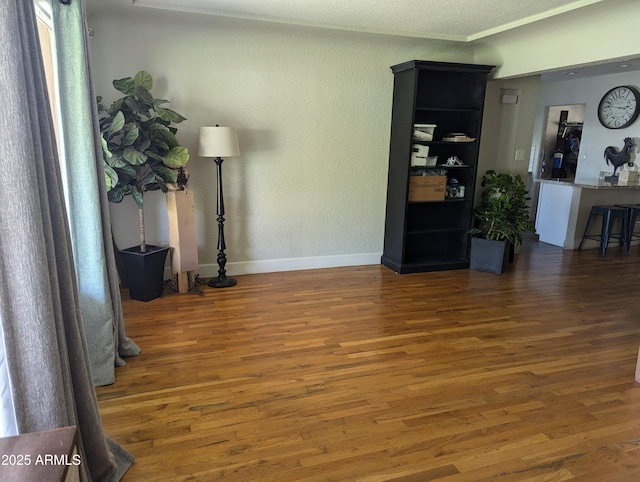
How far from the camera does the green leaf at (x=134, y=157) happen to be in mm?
3307

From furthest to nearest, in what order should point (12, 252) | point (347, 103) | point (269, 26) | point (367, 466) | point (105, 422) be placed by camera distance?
point (347, 103), point (269, 26), point (105, 422), point (367, 466), point (12, 252)

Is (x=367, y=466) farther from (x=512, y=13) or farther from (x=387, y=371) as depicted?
(x=512, y=13)

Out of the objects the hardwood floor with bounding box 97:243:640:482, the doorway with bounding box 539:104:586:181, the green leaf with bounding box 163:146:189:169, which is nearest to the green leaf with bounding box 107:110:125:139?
the green leaf with bounding box 163:146:189:169

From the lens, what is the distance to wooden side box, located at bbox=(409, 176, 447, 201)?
4.69 meters

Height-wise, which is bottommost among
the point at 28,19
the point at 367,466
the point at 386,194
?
the point at 367,466

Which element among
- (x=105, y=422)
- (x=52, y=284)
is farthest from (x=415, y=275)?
(x=52, y=284)

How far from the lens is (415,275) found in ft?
15.5

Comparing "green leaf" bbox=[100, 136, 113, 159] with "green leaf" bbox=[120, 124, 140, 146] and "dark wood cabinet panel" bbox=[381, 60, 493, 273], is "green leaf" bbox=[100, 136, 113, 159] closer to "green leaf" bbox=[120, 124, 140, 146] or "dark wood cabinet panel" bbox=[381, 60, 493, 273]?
"green leaf" bbox=[120, 124, 140, 146]

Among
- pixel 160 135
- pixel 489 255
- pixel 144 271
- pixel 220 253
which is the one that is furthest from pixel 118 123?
pixel 489 255

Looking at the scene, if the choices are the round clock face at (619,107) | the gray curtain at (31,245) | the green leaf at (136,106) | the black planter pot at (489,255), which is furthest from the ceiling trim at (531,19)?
the round clock face at (619,107)

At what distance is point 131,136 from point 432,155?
3.22m

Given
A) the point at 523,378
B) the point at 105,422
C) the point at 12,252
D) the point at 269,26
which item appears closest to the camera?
the point at 12,252

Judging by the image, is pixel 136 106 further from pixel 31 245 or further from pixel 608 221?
pixel 608 221

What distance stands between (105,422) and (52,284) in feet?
3.51
